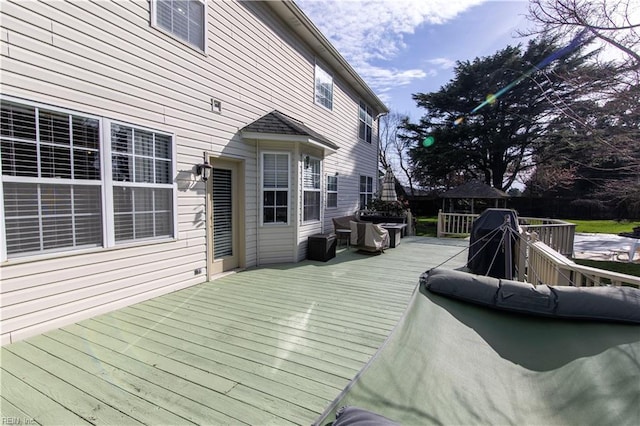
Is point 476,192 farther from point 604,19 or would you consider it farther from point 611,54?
point 604,19

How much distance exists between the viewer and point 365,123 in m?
12.6

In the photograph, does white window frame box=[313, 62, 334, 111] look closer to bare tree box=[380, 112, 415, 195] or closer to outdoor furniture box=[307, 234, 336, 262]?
outdoor furniture box=[307, 234, 336, 262]

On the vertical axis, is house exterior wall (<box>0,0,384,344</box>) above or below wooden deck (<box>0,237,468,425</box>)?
above

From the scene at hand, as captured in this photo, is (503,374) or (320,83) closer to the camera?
(503,374)

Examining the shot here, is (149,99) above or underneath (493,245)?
above

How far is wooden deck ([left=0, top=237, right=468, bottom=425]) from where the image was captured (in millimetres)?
2113

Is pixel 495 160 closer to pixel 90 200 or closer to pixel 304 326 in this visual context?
pixel 304 326

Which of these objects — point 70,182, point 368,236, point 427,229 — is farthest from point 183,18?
point 427,229

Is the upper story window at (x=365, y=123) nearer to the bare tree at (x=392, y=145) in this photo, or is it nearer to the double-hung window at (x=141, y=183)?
the double-hung window at (x=141, y=183)

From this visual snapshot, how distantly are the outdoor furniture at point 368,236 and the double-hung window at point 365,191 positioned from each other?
4575 millimetres

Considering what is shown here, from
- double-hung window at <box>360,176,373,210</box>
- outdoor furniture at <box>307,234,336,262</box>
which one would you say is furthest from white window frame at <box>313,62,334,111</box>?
outdoor furniture at <box>307,234,336,262</box>

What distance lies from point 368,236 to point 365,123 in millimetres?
6659

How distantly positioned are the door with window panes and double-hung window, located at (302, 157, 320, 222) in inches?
62.9

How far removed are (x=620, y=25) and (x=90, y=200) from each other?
28.0 ft
